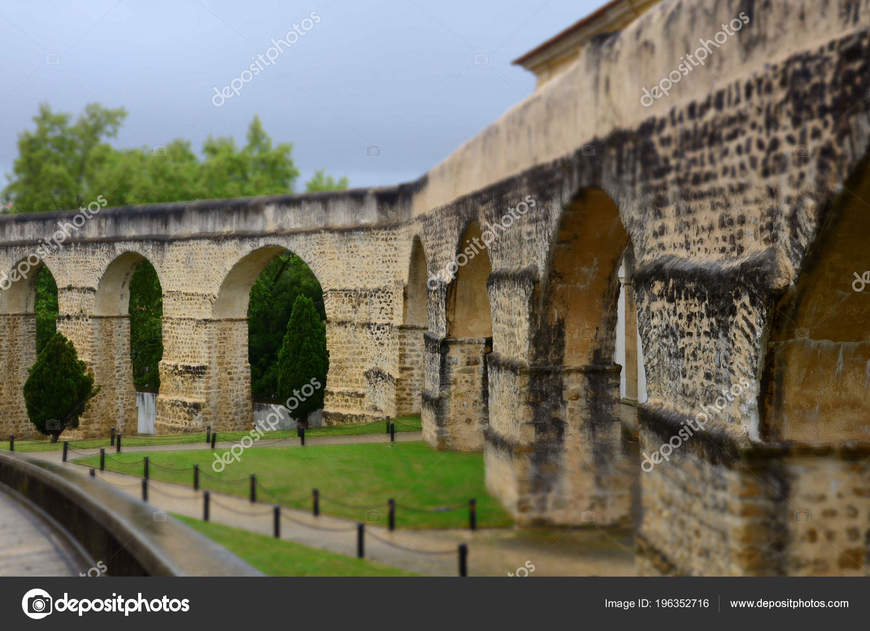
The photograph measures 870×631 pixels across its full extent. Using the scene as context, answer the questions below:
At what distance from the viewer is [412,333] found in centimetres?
1723

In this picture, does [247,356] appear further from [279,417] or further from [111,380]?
[111,380]

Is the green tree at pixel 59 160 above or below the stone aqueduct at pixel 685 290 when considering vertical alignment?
above

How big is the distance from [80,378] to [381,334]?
583cm

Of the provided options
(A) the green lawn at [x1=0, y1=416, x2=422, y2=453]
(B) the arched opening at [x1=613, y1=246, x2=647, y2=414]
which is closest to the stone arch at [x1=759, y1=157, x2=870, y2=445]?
(A) the green lawn at [x1=0, y1=416, x2=422, y2=453]

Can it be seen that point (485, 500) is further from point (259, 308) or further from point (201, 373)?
point (259, 308)

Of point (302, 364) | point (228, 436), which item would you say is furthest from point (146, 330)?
point (228, 436)

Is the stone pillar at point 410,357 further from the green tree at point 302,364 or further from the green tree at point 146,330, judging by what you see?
the green tree at point 146,330

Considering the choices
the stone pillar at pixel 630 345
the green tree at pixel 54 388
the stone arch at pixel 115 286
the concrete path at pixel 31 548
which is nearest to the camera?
the concrete path at pixel 31 548

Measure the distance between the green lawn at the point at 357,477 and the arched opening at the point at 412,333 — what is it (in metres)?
2.66

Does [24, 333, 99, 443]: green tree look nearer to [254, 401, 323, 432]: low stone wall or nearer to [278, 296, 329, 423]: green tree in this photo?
[278, 296, 329, 423]: green tree

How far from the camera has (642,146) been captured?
7.32 meters

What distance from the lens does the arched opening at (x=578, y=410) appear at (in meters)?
9.91

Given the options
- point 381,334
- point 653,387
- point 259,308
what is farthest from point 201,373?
point 653,387
